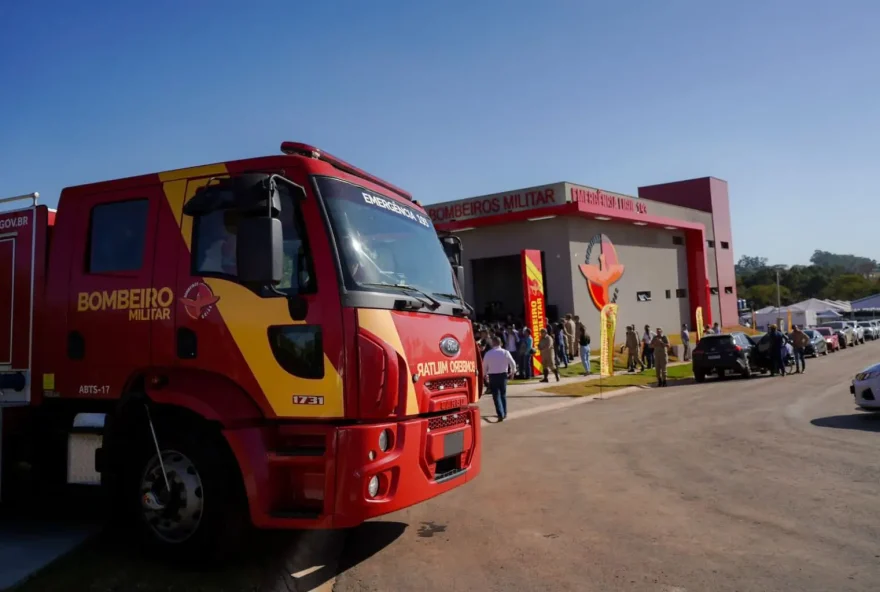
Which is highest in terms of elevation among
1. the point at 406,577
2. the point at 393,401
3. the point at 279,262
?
the point at 279,262

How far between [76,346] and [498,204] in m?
29.5

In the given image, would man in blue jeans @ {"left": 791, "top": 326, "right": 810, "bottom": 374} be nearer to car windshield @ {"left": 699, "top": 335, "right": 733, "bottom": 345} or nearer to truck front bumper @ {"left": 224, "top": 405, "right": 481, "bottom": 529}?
car windshield @ {"left": 699, "top": 335, "right": 733, "bottom": 345}

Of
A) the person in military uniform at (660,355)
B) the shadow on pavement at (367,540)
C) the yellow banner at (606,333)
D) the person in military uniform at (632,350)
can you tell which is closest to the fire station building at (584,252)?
the person in military uniform at (632,350)

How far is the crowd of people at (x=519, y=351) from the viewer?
44.1 ft

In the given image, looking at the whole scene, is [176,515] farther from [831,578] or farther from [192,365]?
[831,578]

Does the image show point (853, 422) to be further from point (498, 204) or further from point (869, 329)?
point (869, 329)

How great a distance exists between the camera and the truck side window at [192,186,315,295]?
4.80 m

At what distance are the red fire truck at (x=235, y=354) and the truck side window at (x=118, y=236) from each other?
0.02 metres

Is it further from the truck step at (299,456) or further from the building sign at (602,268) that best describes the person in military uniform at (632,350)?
→ the truck step at (299,456)

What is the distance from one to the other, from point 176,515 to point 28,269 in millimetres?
2709

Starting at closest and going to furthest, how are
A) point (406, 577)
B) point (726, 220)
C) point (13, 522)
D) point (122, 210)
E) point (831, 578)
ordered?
point (831, 578) < point (406, 577) < point (122, 210) < point (13, 522) < point (726, 220)

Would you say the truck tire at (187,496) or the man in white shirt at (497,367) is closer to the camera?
the truck tire at (187,496)

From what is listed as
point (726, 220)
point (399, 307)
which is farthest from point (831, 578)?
point (726, 220)

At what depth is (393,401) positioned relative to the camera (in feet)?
15.3
